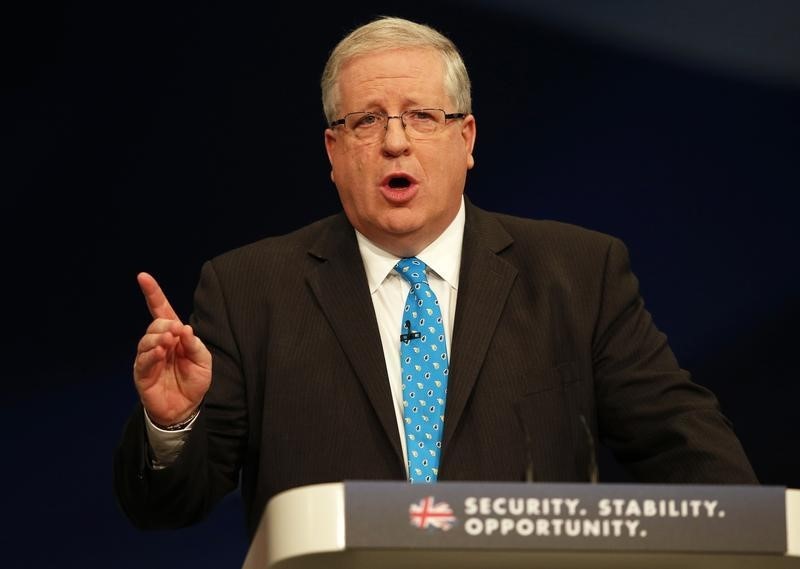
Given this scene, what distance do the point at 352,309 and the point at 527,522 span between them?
1.18 meters

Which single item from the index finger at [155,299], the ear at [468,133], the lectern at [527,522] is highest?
the ear at [468,133]

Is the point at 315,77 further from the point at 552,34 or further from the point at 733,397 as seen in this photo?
the point at 733,397

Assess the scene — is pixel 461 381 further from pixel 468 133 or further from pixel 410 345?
pixel 468 133

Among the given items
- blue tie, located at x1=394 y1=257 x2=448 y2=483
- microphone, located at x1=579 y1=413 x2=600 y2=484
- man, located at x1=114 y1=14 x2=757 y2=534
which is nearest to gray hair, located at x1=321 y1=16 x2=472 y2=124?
man, located at x1=114 y1=14 x2=757 y2=534

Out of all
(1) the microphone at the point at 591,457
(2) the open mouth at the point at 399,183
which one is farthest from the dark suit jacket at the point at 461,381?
(1) the microphone at the point at 591,457

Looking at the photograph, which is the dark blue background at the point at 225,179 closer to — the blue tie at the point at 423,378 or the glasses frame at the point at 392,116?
the glasses frame at the point at 392,116

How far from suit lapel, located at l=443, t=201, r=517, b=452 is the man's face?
76mm

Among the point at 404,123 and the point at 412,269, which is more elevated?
the point at 404,123

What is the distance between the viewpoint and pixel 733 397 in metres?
3.72

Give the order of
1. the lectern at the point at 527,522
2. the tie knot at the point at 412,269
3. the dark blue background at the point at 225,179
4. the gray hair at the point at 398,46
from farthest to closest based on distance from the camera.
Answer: the dark blue background at the point at 225,179 < the gray hair at the point at 398,46 < the tie knot at the point at 412,269 < the lectern at the point at 527,522

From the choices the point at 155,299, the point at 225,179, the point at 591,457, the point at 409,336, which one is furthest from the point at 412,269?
the point at 225,179

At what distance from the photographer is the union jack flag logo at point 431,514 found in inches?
61.9

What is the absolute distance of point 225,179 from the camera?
12.7ft

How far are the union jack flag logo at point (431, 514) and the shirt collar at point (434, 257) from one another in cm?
123
